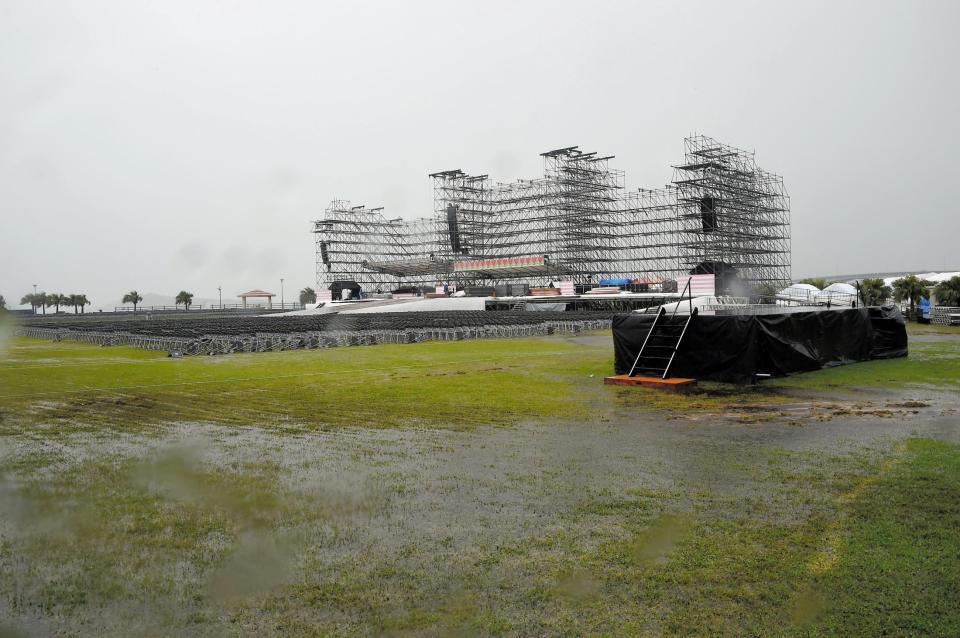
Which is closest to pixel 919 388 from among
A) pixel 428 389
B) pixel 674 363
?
pixel 674 363

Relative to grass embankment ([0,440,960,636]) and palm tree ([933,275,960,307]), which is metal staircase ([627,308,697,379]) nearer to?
grass embankment ([0,440,960,636])

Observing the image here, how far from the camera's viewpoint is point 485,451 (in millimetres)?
7953

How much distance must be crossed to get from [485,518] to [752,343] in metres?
9.88

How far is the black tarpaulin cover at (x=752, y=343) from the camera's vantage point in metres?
14.0

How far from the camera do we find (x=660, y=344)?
15.0 m

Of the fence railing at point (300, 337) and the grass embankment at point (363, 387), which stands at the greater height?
the fence railing at point (300, 337)

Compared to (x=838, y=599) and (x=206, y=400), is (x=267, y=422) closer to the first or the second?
(x=206, y=400)

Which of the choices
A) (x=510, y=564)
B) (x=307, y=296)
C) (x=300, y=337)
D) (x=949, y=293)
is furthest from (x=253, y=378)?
(x=307, y=296)

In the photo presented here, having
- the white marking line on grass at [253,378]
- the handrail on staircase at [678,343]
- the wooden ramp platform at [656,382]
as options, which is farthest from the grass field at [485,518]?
the handrail on staircase at [678,343]

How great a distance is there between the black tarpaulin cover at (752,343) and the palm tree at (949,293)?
108 feet

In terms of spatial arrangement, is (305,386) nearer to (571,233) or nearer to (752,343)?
(752,343)

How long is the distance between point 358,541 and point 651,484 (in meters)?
2.80

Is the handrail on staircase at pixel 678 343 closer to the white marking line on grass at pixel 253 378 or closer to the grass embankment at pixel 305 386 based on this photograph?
the grass embankment at pixel 305 386


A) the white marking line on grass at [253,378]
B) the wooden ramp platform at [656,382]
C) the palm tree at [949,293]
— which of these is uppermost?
the palm tree at [949,293]
